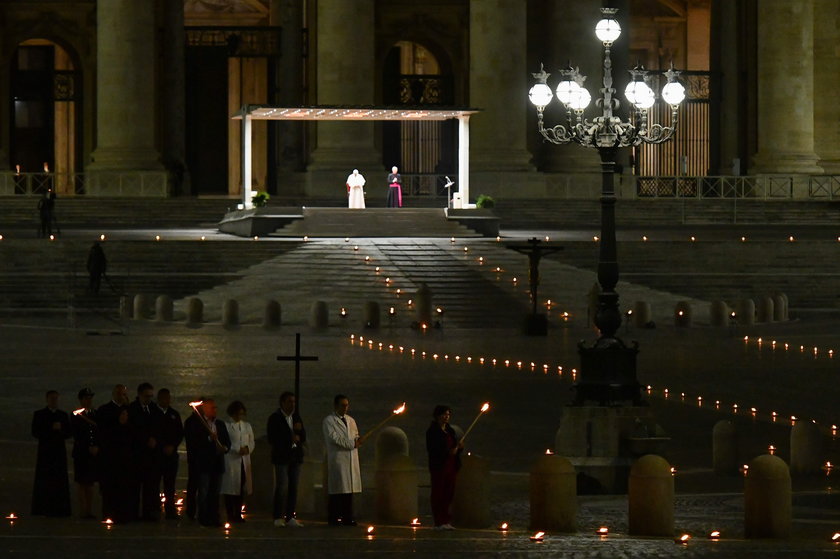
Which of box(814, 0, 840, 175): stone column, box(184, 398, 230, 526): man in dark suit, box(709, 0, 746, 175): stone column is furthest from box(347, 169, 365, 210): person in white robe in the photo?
box(184, 398, 230, 526): man in dark suit

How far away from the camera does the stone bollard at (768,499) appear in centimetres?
1577

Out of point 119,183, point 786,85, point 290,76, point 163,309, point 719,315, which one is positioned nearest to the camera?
point 163,309

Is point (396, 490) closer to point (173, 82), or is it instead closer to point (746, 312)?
point (746, 312)

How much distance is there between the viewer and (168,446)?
16797mm

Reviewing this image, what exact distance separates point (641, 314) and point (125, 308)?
9.84 m

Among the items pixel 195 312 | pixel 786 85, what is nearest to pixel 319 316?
pixel 195 312

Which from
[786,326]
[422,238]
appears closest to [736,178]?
[422,238]

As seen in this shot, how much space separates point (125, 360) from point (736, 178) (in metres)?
33.5

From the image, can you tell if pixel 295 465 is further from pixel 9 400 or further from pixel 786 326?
pixel 786 326

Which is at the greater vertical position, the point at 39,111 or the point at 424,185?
the point at 39,111

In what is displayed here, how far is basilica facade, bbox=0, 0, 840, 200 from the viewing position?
5650cm

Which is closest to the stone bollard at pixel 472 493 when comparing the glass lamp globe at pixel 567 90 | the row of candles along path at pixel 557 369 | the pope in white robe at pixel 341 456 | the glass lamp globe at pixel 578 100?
the pope in white robe at pixel 341 456

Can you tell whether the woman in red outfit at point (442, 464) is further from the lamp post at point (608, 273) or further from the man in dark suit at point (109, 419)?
the lamp post at point (608, 273)

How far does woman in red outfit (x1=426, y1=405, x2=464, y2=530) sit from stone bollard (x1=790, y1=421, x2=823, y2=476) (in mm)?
4549
